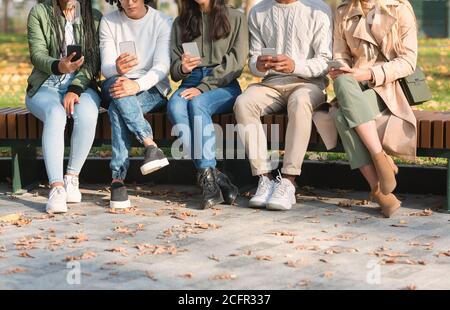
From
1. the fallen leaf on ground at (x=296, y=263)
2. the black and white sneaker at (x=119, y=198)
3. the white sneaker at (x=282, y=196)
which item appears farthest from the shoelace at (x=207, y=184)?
the fallen leaf on ground at (x=296, y=263)

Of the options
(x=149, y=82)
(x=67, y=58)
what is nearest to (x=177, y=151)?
(x=149, y=82)

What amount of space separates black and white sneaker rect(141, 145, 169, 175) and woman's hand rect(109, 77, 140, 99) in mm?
351

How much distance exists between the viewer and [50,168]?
635cm

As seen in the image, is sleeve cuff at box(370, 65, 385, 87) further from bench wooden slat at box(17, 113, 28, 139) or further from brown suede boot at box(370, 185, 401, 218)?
bench wooden slat at box(17, 113, 28, 139)

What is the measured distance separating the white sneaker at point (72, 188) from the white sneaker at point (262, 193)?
108cm

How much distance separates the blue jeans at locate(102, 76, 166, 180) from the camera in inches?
250

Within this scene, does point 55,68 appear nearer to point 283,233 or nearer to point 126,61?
point 126,61

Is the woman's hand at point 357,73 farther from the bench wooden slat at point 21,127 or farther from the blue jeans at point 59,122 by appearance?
the bench wooden slat at point 21,127

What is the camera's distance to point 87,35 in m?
6.66

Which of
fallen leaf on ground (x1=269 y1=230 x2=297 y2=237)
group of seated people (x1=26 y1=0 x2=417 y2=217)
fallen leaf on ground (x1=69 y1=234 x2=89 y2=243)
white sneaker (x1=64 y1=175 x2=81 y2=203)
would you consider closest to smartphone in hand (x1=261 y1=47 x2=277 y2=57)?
group of seated people (x1=26 y1=0 x2=417 y2=217)

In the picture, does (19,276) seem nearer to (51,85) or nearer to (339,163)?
(51,85)

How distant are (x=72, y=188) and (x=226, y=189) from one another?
96cm

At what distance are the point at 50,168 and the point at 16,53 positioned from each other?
45.1 ft

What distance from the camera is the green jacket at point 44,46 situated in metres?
6.54
